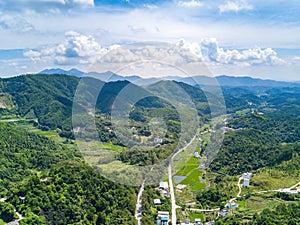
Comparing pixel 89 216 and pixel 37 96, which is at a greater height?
pixel 37 96

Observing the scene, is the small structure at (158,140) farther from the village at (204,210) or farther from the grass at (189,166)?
the village at (204,210)

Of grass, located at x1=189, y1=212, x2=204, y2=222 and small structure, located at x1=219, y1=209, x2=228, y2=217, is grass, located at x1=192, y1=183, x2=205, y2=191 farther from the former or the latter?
small structure, located at x1=219, y1=209, x2=228, y2=217

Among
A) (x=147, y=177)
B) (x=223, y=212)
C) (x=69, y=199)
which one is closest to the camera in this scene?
(x=69, y=199)

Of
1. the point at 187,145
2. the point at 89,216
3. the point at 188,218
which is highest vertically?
the point at 187,145

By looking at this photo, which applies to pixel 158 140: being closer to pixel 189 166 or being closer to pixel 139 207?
pixel 189 166

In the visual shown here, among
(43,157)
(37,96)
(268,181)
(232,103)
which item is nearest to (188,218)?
(268,181)

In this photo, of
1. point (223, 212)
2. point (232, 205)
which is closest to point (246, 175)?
point (232, 205)

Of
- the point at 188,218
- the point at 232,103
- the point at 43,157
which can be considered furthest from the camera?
the point at 232,103

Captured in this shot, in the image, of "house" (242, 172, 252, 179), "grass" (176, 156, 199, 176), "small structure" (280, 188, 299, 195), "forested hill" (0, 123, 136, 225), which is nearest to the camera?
"forested hill" (0, 123, 136, 225)

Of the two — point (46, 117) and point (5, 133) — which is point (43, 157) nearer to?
point (5, 133)

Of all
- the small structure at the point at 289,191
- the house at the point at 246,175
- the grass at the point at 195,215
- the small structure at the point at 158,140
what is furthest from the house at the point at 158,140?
the small structure at the point at 289,191

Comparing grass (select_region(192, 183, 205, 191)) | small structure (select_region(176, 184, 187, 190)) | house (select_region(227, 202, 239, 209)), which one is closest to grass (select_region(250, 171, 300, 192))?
house (select_region(227, 202, 239, 209))
